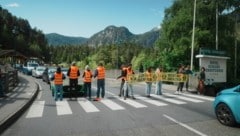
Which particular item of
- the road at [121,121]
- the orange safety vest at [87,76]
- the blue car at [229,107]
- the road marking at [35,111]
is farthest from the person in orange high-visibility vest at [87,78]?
the blue car at [229,107]

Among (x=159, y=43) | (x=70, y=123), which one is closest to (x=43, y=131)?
(x=70, y=123)

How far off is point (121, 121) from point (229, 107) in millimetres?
3385

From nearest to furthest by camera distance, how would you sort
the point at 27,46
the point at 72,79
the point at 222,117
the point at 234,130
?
the point at 234,130, the point at 222,117, the point at 72,79, the point at 27,46

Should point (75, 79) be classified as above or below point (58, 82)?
above

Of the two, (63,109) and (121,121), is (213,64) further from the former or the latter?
(121,121)

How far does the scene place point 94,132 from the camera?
31.4 feet

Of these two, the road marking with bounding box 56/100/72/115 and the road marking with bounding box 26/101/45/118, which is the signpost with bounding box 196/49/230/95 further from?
the road marking with bounding box 26/101/45/118

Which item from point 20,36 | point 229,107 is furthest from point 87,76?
point 20,36

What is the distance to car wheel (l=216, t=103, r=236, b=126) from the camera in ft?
32.5

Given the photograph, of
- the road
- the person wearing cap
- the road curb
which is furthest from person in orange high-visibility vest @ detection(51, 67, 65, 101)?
the road curb

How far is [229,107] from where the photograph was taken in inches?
391

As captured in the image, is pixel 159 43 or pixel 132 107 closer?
pixel 132 107

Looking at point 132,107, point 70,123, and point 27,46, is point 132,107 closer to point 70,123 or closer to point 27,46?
point 70,123

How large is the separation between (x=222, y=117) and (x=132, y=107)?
4.98m
